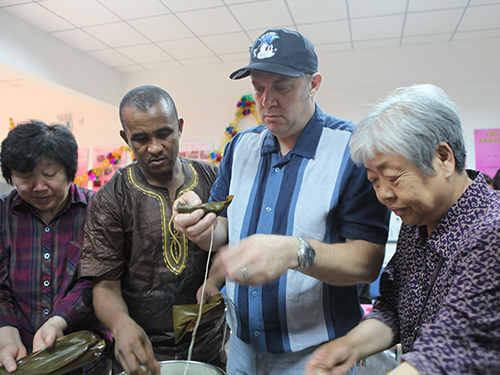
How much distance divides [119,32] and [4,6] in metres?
1.16

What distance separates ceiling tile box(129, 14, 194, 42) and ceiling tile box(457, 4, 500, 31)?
3.08 meters

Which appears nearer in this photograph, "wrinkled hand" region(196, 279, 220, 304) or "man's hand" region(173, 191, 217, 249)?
"man's hand" region(173, 191, 217, 249)

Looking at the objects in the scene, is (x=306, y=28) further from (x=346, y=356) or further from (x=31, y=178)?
(x=346, y=356)

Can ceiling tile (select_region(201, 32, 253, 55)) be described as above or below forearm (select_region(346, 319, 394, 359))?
above

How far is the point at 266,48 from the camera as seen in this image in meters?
1.26

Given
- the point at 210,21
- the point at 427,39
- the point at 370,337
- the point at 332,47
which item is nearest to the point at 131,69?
the point at 210,21

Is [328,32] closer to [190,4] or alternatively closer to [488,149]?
[190,4]

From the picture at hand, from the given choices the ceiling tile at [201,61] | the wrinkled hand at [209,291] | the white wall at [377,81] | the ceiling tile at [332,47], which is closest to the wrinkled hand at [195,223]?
the wrinkled hand at [209,291]

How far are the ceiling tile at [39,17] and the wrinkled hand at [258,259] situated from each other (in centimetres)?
425

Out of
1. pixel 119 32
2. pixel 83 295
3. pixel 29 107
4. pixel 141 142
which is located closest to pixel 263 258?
pixel 141 142

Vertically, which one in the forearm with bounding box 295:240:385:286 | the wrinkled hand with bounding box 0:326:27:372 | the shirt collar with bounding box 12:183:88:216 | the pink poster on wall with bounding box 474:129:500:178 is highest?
the pink poster on wall with bounding box 474:129:500:178

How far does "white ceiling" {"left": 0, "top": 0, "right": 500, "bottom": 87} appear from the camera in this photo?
12.7 ft

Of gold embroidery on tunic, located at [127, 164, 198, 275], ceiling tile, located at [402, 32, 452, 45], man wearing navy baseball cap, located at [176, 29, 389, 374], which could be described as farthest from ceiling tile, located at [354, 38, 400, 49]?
gold embroidery on tunic, located at [127, 164, 198, 275]

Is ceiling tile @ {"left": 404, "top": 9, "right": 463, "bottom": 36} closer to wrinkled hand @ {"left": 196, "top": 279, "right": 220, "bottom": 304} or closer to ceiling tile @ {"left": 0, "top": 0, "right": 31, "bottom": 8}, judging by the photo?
wrinkled hand @ {"left": 196, "top": 279, "right": 220, "bottom": 304}
